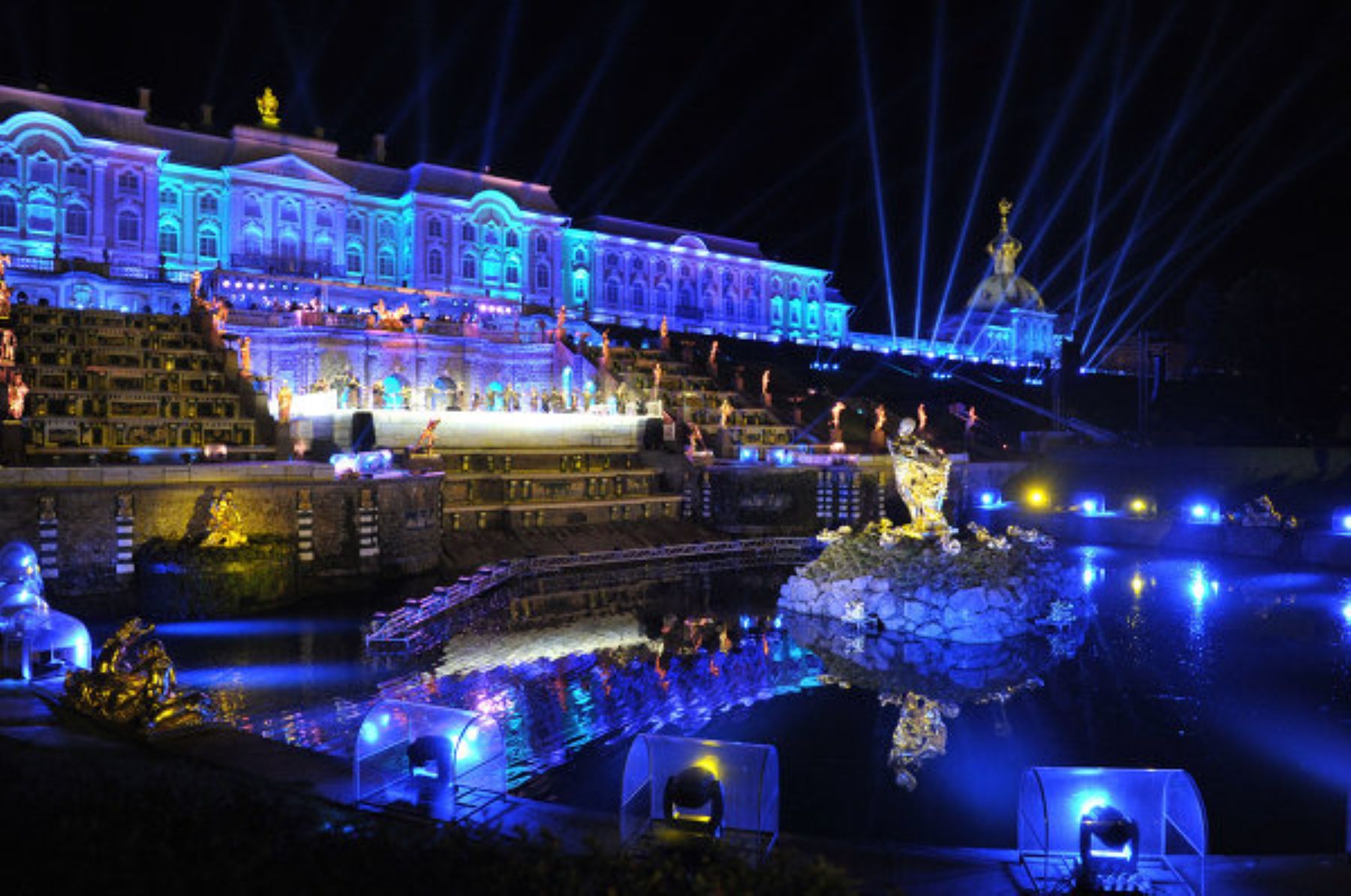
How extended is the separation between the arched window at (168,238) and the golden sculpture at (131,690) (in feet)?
174

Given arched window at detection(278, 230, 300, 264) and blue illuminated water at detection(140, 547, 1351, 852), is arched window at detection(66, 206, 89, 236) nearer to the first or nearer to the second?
arched window at detection(278, 230, 300, 264)

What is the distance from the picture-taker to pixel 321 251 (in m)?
62.1

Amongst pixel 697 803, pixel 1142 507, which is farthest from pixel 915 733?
pixel 1142 507

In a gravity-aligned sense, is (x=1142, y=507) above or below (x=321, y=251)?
below

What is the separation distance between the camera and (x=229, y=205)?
5878 cm

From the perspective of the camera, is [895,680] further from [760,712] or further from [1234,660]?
[1234,660]

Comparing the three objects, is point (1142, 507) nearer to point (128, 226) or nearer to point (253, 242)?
point (253, 242)

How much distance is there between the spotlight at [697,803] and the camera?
27.3ft

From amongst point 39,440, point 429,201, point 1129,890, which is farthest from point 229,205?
point 1129,890

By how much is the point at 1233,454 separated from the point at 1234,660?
95.2 ft

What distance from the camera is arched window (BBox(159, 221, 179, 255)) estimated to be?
189 feet

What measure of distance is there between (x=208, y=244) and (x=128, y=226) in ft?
14.6

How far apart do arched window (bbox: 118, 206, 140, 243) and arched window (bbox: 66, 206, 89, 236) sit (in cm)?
165

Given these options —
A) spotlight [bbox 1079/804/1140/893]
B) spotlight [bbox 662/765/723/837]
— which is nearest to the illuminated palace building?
spotlight [bbox 662/765/723/837]
